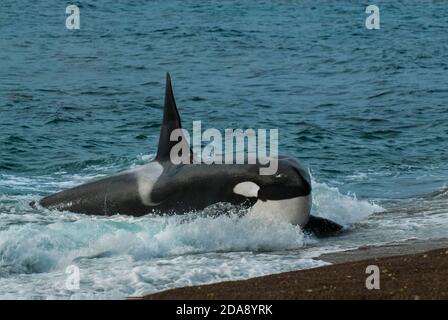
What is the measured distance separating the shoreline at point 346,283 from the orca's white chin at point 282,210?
1939 mm

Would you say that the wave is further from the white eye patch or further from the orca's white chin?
the white eye patch

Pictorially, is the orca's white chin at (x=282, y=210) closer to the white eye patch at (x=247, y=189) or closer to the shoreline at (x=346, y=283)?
the white eye patch at (x=247, y=189)

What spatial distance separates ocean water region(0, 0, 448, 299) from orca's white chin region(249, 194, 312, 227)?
5.0 inches

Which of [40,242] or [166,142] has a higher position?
[166,142]

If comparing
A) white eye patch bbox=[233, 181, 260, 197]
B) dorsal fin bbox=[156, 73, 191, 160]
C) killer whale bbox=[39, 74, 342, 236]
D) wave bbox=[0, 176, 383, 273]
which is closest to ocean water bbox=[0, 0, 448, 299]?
wave bbox=[0, 176, 383, 273]

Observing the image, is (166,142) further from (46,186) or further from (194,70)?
(194,70)

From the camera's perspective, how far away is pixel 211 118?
28078mm

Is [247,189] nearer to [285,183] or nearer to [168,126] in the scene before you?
[285,183]

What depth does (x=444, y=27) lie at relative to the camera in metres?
45.1

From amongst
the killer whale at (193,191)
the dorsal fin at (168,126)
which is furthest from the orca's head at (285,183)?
the dorsal fin at (168,126)

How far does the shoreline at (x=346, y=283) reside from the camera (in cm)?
1047

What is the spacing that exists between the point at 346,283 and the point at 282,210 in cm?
412
